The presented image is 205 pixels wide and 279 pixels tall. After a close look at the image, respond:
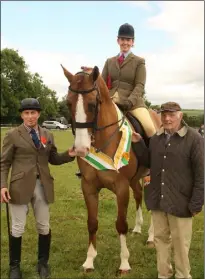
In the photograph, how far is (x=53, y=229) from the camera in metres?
6.82

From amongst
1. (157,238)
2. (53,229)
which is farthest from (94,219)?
(53,229)

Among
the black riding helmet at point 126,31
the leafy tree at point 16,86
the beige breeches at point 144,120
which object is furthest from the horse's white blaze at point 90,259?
the leafy tree at point 16,86

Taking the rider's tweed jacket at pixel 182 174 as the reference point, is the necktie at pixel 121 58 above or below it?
above

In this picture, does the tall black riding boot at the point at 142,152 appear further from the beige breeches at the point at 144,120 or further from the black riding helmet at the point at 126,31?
the black riding helmet at the point at 126,31

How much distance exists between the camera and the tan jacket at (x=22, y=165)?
4.45 meters

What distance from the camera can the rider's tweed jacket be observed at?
4.02 m

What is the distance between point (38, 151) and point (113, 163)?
0.99 metres

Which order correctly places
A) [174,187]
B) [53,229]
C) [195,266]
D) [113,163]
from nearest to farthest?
[174,187] → [113,163] → [195,266] → [53,229]

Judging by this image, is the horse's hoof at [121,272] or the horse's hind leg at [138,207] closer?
the horse's hoof at [121,272]

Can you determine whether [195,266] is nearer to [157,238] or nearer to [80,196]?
[157,238]

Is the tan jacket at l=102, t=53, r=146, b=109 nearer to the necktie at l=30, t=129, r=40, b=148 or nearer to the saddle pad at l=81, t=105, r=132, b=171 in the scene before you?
the saddle pad at l=81, t=105, r=132, b=171

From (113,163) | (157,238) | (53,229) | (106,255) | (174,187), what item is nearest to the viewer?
(174,187)

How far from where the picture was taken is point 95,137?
4.78 metres

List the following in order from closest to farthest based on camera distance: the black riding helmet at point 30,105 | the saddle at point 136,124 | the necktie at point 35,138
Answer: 1. the black riding helmet at point 30,105
2. the necktie at point 35,138
3. the saddle at point 136,124
